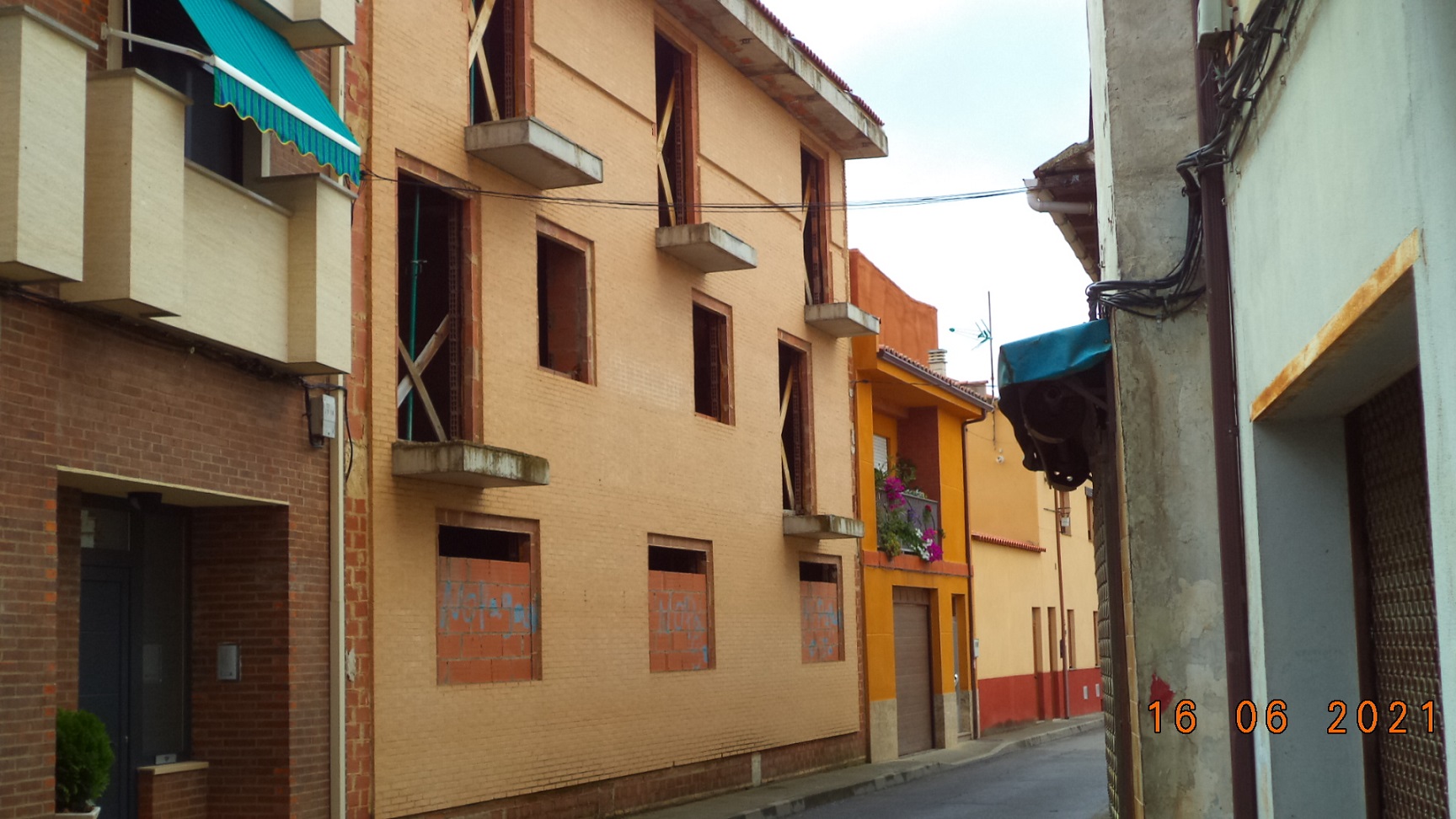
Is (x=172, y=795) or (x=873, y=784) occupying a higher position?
(x=172, y=795)

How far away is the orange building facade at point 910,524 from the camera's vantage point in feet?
80.7

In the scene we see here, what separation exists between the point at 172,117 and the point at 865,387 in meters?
16.3

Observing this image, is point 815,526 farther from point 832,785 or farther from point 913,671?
point 913,671

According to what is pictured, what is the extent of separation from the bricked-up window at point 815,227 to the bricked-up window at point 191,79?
1281cm

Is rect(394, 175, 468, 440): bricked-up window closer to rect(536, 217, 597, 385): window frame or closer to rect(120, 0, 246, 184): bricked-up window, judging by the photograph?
rect(536, 217, 597, 385): window frame

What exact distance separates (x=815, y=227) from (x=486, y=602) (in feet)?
36.7

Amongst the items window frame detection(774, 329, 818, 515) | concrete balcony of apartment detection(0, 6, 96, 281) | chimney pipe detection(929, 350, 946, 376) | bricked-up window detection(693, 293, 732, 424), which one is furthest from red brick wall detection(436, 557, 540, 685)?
chimney pipe detection(929, 350, 946, 376)

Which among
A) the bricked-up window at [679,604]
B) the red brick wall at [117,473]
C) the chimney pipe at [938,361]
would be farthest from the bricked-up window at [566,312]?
the chimney pipe at [938,361]

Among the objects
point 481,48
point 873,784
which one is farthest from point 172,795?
point 873,784

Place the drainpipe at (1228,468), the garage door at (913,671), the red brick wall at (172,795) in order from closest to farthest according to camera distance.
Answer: the drainpipe at (1228,468) < the red brick wall at (172,795) < the garage door at (913,671)

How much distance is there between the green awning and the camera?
32.6 ft

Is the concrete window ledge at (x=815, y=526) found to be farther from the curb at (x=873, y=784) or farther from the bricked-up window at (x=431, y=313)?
the bricked-up window at (x=431, y=313)

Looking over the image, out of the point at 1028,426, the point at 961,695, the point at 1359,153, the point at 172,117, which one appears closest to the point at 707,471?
the point at 1028,426
